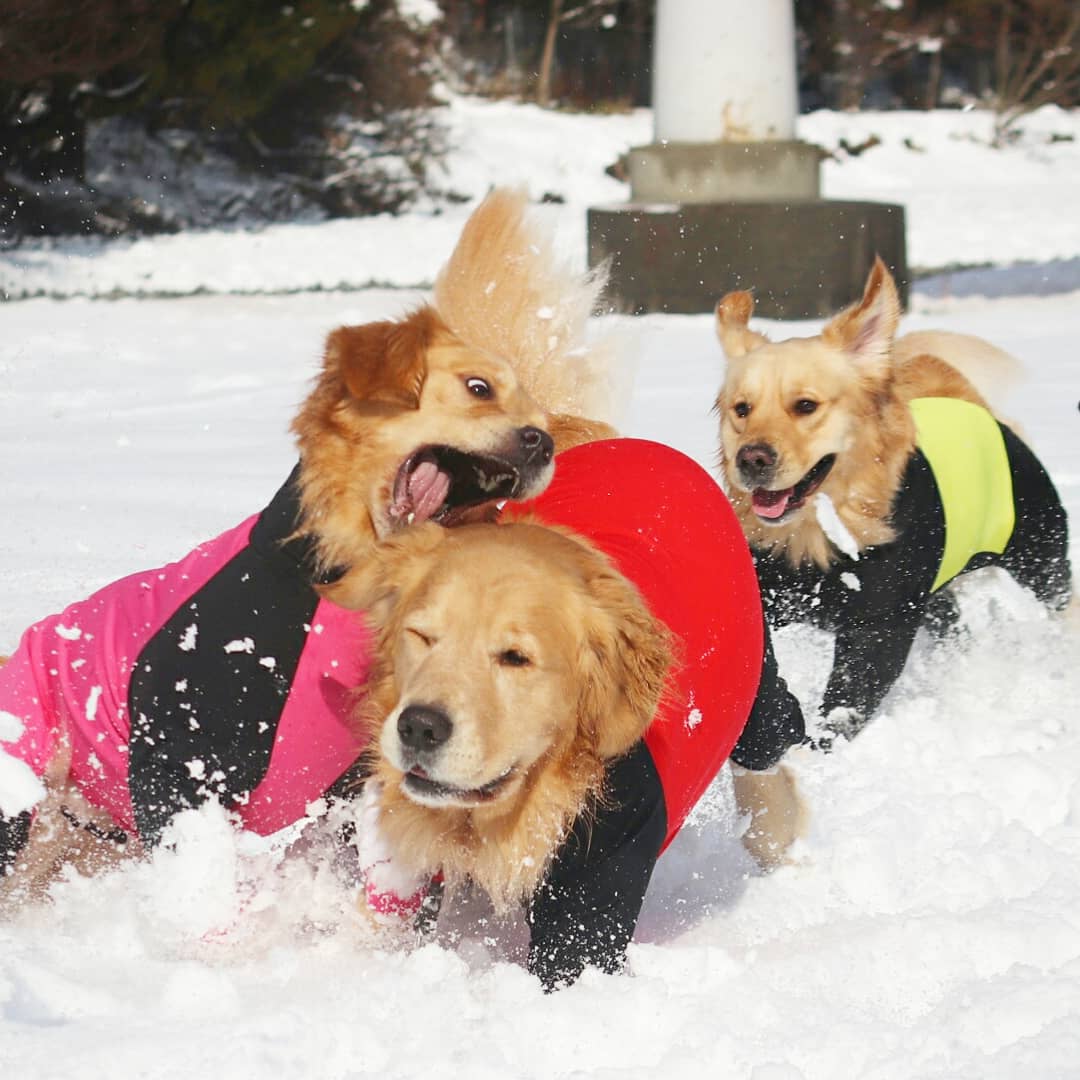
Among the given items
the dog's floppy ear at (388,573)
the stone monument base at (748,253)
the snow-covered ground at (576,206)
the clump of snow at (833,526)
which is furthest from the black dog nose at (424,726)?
the stone monument base at (748,253)

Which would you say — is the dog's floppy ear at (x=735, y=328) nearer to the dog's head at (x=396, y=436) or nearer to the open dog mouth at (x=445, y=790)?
the dog's head at (x=396, y=436)

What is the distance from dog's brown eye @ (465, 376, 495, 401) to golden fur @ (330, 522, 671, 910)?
375 mm

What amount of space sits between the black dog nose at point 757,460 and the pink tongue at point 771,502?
63mm

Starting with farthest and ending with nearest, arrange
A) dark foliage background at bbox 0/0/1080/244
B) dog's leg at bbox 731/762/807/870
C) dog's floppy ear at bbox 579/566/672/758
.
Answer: dark foliage background at bbox 0/0/1080/244, dog's leg at bbox 731/762/807/870, dog's floppy ear at bbox 579/566/672/758

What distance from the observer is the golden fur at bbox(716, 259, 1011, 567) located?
15.1 feet

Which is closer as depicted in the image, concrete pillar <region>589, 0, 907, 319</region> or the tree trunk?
concrete pillar <region>589, 0, 907, 319</region>

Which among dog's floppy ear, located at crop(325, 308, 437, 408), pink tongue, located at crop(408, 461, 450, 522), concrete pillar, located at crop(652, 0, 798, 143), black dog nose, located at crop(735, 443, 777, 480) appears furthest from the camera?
concrete pillar, located at crop(652, 0, 798, 143)

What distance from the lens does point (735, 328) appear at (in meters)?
4.99

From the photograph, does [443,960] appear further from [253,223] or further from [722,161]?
[253,223]

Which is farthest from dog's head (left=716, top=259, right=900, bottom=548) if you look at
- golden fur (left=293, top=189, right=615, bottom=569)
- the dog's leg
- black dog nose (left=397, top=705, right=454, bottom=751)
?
black dog nose (left=397, top=705, right=454, bottom=751)

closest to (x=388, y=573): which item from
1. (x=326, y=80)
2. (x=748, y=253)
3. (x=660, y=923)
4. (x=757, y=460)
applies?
(x=660, y=923)

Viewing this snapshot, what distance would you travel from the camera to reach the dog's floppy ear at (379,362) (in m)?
3.05

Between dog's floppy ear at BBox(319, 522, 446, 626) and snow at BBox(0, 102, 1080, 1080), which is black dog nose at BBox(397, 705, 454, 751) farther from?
snow at BBox(0, 102, 1080, 1080)

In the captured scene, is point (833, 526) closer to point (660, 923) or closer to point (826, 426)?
point (826, 426)
